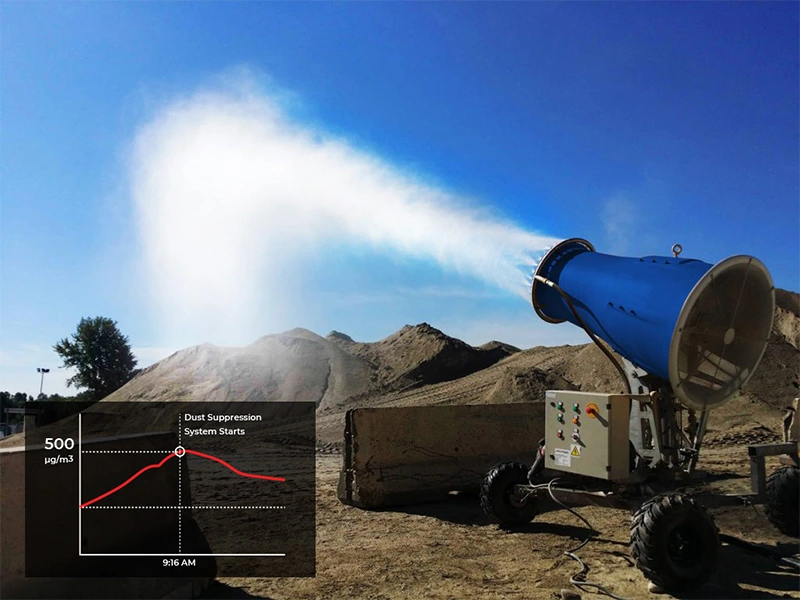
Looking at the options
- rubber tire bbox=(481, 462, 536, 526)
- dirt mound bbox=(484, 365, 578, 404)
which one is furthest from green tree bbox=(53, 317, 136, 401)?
rubber tire bbox=(481, 462, 536, 526)

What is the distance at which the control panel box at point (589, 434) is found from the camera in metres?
6.73

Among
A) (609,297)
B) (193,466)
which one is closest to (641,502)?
(609,297)

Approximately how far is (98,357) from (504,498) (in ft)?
195

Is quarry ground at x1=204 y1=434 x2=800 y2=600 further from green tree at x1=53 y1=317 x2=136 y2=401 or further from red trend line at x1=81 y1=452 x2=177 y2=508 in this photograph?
green tree at x1=53 y1=317 x2=136 y2=401

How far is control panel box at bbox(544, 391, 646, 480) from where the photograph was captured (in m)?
6.73

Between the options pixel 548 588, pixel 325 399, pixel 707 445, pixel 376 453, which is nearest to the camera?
pixel 548 588

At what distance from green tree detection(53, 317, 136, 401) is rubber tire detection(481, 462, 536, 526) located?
56062 mm

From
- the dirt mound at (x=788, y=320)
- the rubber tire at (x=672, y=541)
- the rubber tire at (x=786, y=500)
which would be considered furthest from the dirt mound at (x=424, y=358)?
the rubber tire at (x=672, y=541)

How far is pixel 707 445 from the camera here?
17.1 m

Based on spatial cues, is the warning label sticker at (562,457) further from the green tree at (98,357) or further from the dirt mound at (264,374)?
the green tree at (98,357)

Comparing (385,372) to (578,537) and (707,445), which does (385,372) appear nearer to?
(707,445)

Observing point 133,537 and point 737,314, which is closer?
point 133,537

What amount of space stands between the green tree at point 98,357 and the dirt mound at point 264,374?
8.03 m

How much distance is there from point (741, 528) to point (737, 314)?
324 centimetres
